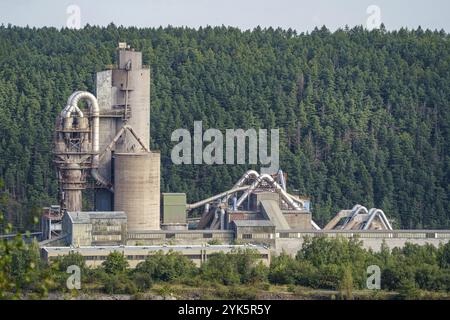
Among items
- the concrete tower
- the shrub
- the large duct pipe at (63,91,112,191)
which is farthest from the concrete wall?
the shrub

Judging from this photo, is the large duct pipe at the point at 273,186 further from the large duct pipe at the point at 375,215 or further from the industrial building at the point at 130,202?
the large duct pipe at the point at 375,215

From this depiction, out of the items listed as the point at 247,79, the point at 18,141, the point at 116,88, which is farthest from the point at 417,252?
the point at 247,79

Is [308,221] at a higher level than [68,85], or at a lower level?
lower

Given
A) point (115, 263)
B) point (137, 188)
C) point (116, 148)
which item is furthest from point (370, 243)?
point (115, 263)

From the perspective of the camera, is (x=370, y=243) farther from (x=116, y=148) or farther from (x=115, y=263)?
(x=115, y=263)

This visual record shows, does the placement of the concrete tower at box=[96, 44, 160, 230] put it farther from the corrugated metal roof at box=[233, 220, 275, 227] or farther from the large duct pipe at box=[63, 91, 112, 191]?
the corrugated metal roof at box=[233, 220, 275, 227]

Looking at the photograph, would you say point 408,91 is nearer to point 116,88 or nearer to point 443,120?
point 443,120
